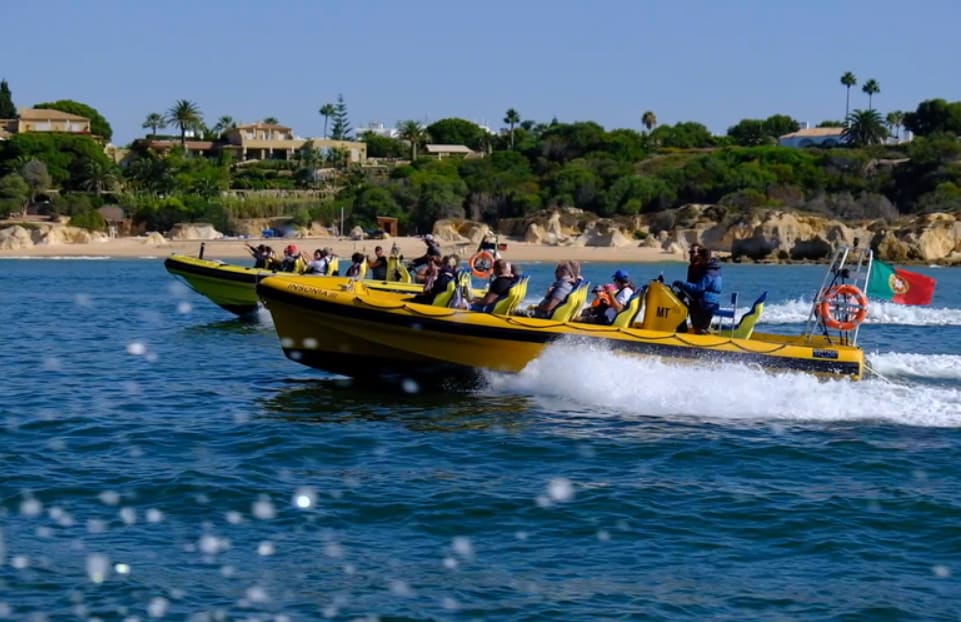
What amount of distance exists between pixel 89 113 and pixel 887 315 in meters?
107

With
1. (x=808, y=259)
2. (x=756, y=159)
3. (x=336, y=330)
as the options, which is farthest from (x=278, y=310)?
(x=756, y=159)

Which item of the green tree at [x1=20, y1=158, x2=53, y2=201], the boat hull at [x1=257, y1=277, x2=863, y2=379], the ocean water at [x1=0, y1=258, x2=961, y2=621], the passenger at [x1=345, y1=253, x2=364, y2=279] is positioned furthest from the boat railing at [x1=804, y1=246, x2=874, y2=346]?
the green tree at [x1=20, y1=158, x2=53, y2=201]

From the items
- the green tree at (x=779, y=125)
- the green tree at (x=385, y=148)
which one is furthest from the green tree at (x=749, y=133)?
the green tree at (x=385, y=148)

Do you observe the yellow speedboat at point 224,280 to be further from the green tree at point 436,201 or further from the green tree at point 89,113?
the green tree at point 89,113

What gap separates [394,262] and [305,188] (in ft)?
268

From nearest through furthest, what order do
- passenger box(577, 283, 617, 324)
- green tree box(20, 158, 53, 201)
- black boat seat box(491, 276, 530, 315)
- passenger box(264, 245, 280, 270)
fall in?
black boat seat box(491, 276, 530, 315) < passenger box(577, 283, 617, 324) < passenger box(264, 245, 280, 270) < green tree box(20, 158, 53, 201)

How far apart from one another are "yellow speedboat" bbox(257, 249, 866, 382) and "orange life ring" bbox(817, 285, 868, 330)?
150 mm

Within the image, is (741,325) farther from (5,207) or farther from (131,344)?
(5,207)

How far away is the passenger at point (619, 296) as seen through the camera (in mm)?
16375

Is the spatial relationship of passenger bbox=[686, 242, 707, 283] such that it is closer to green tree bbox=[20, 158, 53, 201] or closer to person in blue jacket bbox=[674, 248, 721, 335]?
person in blue jacket bbox=[674, 248, 721, 335]

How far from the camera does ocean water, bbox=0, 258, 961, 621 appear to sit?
8.49 meters

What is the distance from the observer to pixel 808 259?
72.2 metres

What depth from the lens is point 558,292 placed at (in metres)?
16.0

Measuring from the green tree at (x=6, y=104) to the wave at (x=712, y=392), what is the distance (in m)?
121
